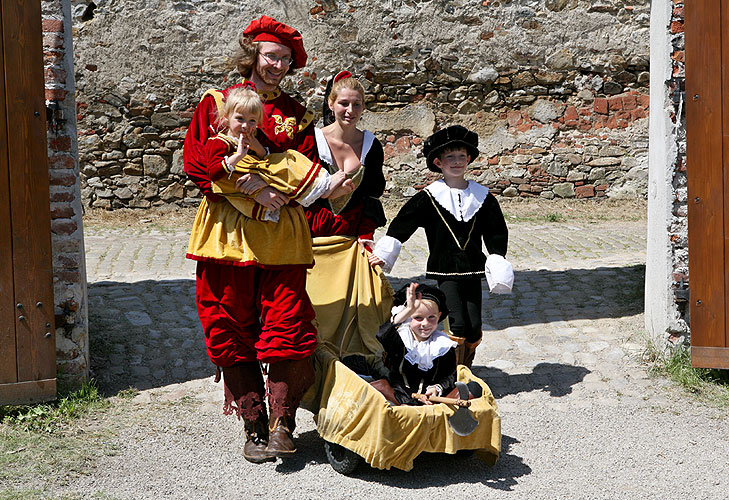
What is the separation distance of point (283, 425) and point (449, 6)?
320 inches

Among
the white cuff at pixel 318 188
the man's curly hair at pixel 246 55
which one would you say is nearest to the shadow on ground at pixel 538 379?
the white cuff at pixel 318 188

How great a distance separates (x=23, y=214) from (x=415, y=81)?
24.2ft

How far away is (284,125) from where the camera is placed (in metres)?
4.07

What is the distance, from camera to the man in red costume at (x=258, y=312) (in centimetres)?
382

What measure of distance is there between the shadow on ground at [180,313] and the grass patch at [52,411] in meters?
0.21

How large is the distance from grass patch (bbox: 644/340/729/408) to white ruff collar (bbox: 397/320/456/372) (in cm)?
176

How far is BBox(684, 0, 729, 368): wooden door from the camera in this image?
471cm

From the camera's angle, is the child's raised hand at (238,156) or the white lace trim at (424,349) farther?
the white lace trim at (424,349)

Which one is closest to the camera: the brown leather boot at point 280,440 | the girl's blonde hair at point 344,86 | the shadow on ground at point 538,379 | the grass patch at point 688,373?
the brown leather boot at point 280,440

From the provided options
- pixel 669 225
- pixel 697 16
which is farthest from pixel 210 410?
pixel 697 16

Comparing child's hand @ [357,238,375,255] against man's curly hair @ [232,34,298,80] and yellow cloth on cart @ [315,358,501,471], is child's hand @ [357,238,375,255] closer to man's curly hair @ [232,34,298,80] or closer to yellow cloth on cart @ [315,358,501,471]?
yellow cloth on cart @ [315,358,501,471]

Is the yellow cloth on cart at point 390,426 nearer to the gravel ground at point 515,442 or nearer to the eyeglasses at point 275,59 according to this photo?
the gravel ground at point 515,442

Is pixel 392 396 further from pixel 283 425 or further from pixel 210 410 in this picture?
pixel 210 410

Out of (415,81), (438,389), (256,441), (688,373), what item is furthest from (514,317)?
(415,81)
